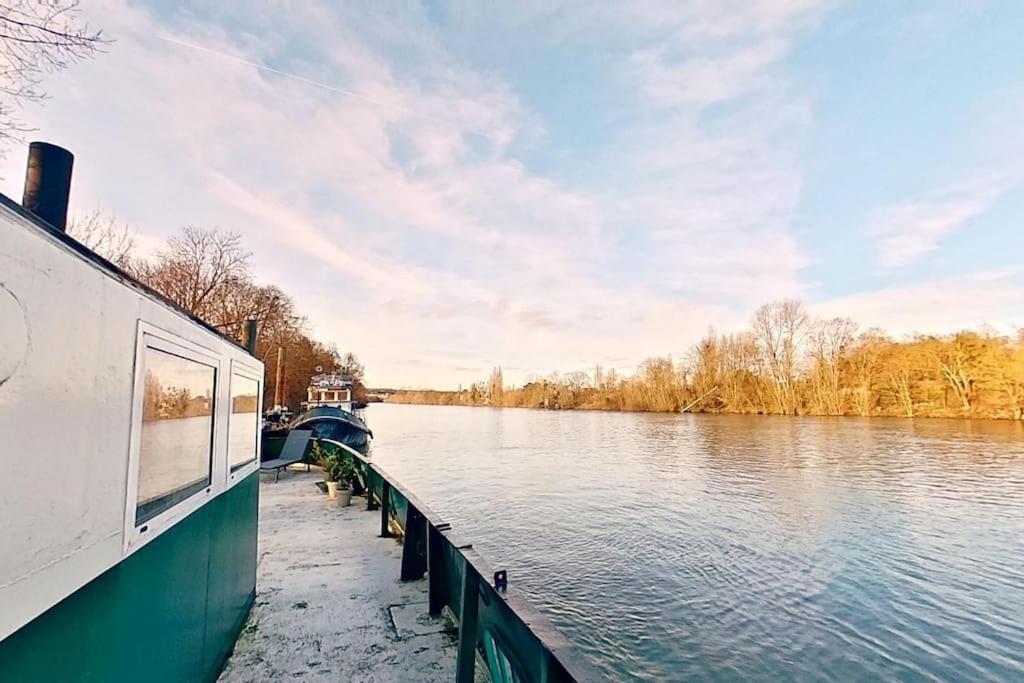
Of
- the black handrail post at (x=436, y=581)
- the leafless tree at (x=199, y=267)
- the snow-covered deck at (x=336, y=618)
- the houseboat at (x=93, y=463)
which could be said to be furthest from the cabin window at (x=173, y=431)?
the leafless tree at (x=199, y=267)

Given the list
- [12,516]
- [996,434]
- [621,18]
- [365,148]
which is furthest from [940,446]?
[12,516]

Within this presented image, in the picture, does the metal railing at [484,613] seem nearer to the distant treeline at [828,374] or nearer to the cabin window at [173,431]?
the cabin window at [173,431]

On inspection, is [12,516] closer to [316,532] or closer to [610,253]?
[316,532]

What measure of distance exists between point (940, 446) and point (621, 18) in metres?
21.7

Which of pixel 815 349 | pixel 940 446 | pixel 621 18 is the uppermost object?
pixel 621 18

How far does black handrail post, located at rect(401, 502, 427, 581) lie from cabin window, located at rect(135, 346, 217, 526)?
6.19ft

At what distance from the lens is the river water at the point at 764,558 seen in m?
4.82

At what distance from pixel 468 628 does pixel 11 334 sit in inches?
86.8

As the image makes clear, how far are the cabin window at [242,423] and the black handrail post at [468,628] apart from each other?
1.41m

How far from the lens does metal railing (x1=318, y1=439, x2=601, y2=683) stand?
1.65 meters

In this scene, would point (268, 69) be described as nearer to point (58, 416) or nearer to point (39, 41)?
point (39, 41)

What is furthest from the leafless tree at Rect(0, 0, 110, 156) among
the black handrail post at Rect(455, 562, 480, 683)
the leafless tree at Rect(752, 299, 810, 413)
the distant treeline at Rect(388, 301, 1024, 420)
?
the leafless tree at Rect(752, 299, 810, 413)

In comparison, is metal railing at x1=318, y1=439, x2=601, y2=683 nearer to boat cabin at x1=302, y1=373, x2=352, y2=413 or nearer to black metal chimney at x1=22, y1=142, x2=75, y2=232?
black metal chimney at x1=22, y1=142, x2=75, y2=232

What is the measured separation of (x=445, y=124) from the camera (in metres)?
9.58
